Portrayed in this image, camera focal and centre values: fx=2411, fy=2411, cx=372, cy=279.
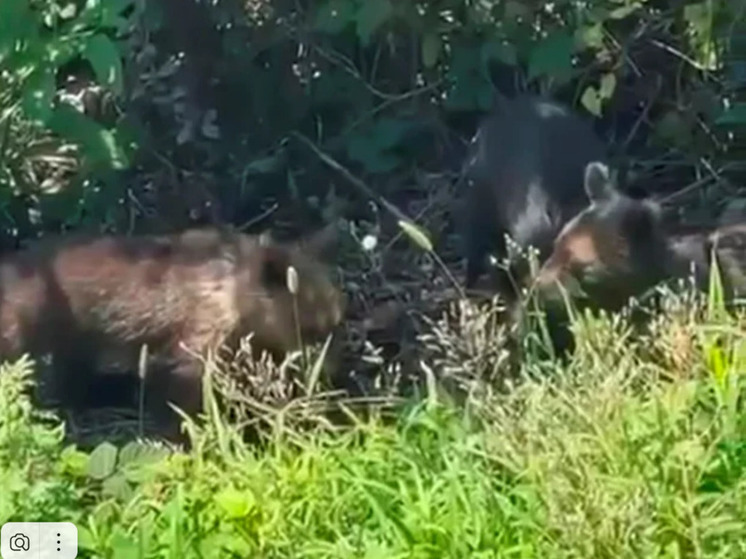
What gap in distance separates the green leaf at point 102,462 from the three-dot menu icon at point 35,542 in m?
0.52

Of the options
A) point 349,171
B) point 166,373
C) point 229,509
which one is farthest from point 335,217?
point 229,509

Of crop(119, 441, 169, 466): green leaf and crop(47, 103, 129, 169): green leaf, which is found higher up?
crop(47, 103, 129, 169): green leaf

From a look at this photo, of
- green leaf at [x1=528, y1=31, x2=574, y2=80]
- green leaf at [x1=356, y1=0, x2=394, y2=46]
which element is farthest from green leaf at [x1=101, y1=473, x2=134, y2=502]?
green leaf at [x1=528, y1=31, x2=574, y2=80]

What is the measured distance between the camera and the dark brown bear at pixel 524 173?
26.3 ft

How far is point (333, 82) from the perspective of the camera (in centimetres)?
→ 848

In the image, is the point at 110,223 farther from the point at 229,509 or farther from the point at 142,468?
the point at 229,509

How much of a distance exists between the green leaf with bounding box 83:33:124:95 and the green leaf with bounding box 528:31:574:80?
160cm

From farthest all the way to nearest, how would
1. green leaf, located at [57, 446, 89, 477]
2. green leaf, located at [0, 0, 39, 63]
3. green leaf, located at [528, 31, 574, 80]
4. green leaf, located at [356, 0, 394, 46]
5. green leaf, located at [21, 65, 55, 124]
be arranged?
green leaf, located at [528, 31, 574, 80] < green leaf, located at [356, 0, 394, 46] < green leaf, located at [21, 65, 55, 124] < green leaf, located at [0, 0, 39, 63] < green leaf, located at [57, 446, 89, 477]

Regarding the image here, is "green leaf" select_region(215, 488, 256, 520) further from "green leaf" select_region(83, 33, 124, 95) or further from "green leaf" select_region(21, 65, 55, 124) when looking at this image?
"green leaf" select_region(21, 65, 55, 124)

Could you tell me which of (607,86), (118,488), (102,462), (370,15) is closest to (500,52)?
(607,86)

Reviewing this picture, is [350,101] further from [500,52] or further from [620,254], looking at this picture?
[620,254]

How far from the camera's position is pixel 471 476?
565cm

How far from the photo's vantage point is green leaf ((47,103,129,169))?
724 cm

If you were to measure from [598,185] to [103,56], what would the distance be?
5.54ft
